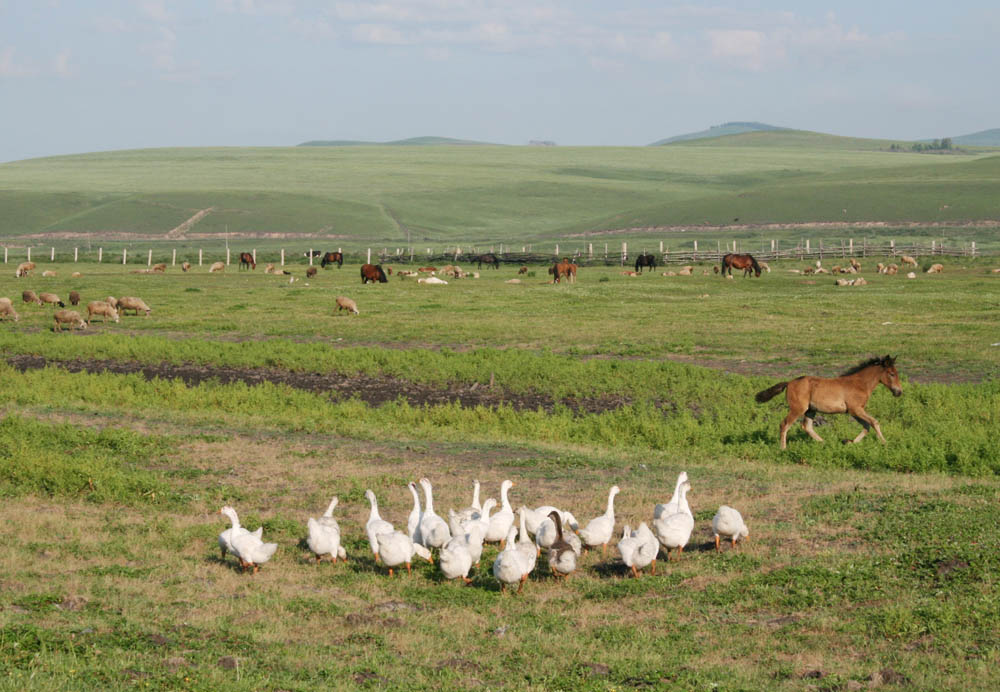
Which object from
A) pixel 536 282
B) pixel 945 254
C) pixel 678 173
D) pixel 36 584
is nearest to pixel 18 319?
pixel 536 282

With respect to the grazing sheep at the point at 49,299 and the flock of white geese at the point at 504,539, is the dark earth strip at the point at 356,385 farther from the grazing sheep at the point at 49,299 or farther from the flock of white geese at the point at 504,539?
the grazing sheep at the point at 49,299

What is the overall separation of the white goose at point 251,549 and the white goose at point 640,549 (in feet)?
11.7

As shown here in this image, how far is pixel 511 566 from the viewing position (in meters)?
10.8

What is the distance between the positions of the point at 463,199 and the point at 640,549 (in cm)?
14166

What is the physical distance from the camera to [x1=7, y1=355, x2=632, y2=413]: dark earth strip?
23656mm

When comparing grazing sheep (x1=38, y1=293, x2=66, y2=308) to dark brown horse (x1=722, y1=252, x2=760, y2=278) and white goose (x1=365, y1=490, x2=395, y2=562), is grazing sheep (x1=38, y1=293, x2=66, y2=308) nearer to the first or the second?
dark brown horse (x1=722, y1=252, x2=760, y2=278)

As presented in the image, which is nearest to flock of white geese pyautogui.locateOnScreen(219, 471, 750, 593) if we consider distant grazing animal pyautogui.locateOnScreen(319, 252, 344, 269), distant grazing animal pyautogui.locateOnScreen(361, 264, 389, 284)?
distant grazing animal pyautogui.locateOnScreen(361, 264, 389, 284)

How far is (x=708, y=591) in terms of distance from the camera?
10.9 metres

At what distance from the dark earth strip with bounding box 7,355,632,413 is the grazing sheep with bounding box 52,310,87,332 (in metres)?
6.16

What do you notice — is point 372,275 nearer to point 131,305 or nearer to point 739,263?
point 131,305

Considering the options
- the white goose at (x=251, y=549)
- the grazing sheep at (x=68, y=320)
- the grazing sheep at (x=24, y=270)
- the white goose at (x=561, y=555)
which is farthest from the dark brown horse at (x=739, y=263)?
the white goose at (x=251, y=549)

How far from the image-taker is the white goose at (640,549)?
11148 millimetres

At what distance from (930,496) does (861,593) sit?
13.0ft

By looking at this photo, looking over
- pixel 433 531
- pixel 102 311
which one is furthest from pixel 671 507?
pixel 102 311
